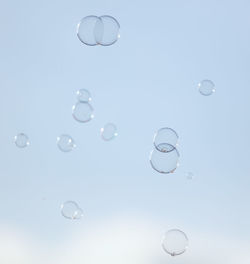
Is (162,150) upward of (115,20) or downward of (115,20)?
downward

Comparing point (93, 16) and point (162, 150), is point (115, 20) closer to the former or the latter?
point (93, 16)

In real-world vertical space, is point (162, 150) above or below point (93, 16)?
below

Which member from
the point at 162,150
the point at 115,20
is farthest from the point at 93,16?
the point at 162,150
